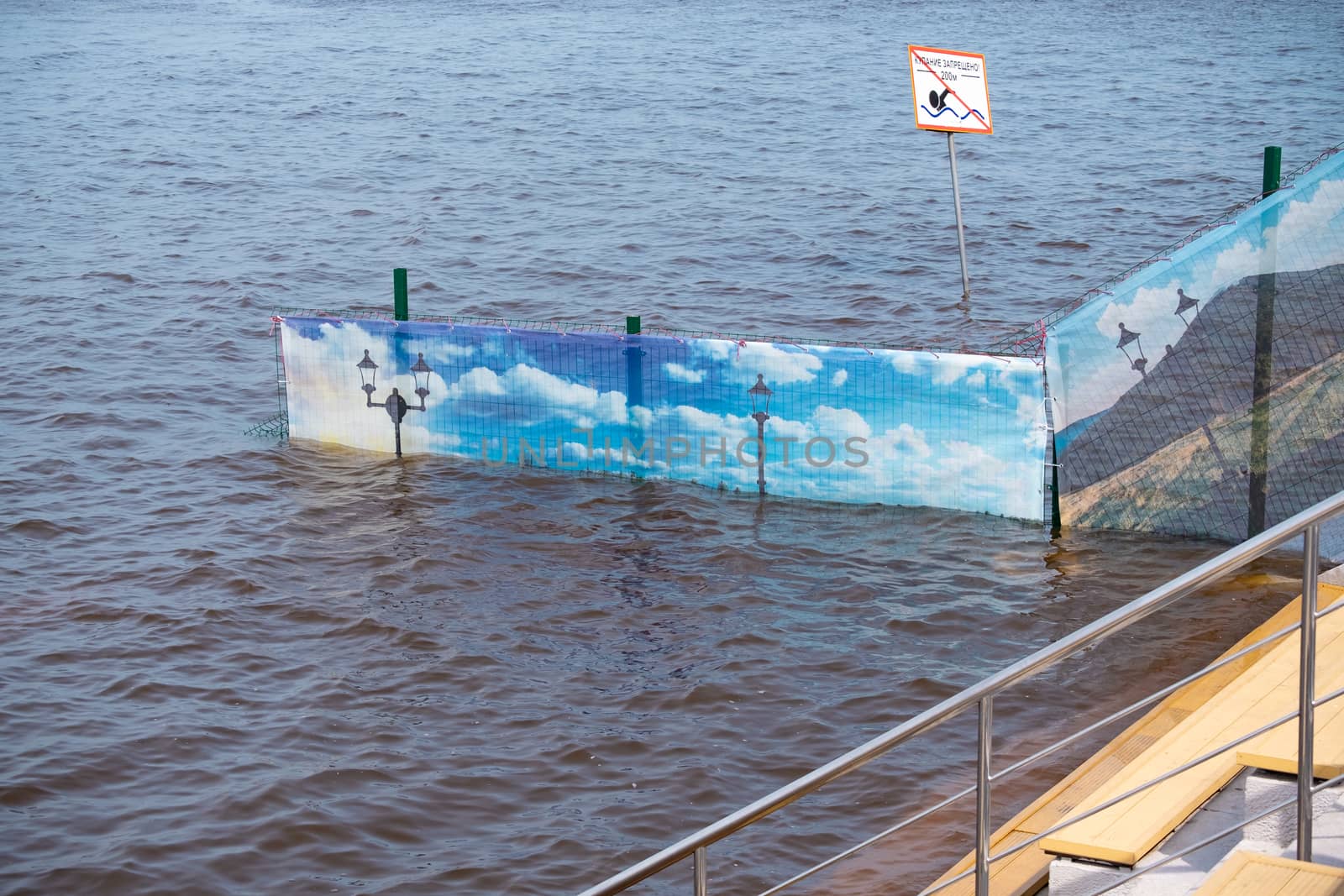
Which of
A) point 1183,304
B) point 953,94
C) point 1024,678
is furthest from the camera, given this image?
point 953,94

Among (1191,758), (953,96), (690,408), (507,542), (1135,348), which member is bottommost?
(507,542)

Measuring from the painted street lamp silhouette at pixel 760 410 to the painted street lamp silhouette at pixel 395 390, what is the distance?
2.95 meters

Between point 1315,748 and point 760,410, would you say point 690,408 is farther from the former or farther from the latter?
point 1315,748

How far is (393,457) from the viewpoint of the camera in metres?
13.8

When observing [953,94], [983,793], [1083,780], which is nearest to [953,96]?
[953,94]

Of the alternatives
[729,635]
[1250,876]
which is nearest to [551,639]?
[729,635]

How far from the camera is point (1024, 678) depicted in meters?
3.83

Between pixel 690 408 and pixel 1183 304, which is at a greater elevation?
pixel 1183 304

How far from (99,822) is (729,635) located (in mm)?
4345

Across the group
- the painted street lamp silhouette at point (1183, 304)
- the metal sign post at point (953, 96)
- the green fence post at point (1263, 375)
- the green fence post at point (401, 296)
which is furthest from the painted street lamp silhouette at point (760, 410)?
the metal sign post at point (953, 96)

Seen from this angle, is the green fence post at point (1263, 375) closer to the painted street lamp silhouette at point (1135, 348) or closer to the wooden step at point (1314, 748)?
the painted street lamp silhouette at point (1135, 348)

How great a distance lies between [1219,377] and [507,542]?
5.70m

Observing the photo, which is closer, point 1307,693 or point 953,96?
point 1307,693

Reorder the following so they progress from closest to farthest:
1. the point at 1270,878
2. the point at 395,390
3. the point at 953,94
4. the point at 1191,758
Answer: the point at 1270,878
the point at 1191,758
the point at 395,390
the point at 953,94
